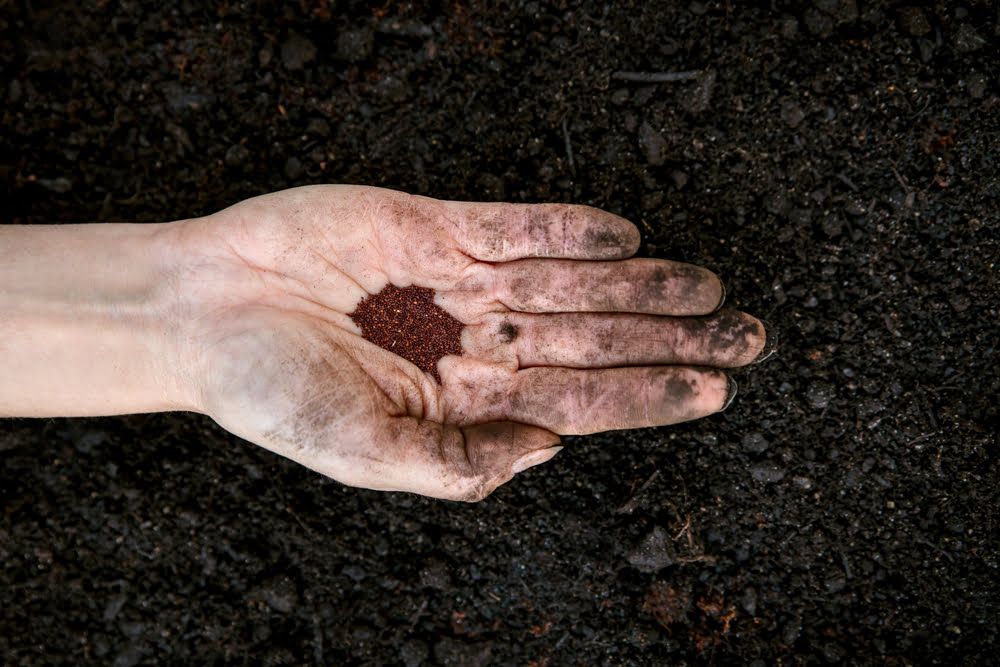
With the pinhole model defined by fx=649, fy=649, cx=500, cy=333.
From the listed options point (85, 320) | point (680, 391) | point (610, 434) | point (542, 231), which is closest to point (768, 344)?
point (680, 391)

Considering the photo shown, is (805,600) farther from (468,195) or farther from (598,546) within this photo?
(468,195)

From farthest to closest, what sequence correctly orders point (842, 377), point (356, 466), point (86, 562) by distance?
point (86, 562) < point (842, 377) < point (356, 466)

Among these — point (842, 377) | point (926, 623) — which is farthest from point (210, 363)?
point (926, 623)

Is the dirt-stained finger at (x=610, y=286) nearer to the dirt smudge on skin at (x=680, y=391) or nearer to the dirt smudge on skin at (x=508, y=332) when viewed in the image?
the dirt smudge on skin at (x=508, y=332)

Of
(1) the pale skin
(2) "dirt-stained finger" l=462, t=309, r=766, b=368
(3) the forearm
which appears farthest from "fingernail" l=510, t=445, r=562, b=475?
(3) the forearm

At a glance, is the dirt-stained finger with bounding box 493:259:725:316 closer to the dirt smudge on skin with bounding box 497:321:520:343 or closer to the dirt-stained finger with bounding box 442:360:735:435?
the dirt smudge on skin with bounding box 497:321:520:343
